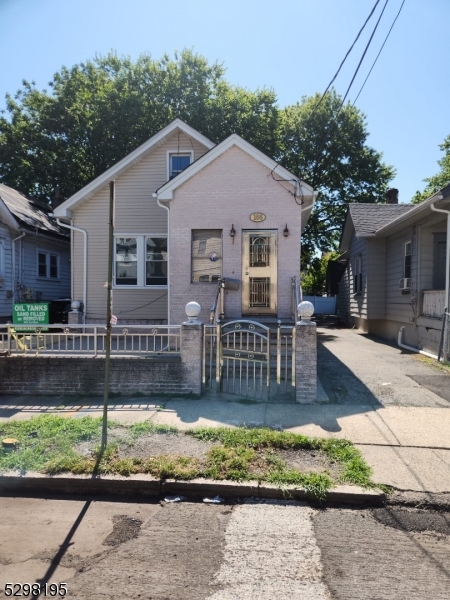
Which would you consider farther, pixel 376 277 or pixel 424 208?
pixel 376 277

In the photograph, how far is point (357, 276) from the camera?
18.9 meters

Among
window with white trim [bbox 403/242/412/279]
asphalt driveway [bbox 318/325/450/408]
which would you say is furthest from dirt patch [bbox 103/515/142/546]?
window with white trim [bbox 403/242/412/279]

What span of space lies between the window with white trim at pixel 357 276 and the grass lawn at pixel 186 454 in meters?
13.9

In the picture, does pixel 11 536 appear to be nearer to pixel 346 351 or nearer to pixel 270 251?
pixel 270 251

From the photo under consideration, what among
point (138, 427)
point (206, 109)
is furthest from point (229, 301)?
point (206, 109)

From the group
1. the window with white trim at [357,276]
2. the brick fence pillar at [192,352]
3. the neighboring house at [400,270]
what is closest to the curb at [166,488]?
Result: the brick fence pillar at [192,352]

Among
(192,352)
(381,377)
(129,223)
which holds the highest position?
Answer: (129,223)

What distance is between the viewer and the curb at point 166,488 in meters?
4.06

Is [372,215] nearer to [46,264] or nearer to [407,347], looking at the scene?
[407,347]

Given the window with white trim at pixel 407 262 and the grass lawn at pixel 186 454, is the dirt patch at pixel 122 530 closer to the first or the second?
the grass lawn at pixel 186 454

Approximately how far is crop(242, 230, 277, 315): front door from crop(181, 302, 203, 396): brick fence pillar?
11.8 feet

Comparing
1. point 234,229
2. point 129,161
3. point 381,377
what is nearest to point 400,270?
point 381,377

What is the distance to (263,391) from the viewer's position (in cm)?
764

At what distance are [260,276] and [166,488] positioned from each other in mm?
7298
